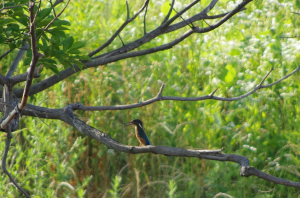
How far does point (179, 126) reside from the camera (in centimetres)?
377

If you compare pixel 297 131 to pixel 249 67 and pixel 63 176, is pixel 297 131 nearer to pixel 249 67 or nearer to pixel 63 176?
pixel 249 67

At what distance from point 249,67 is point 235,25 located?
4.35ft

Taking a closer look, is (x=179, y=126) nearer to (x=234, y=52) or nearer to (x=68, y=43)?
(x=234, y=52)

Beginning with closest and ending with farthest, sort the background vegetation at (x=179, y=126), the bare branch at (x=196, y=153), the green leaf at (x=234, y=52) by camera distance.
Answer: the bare branch at (x=196, y=153) → the background vegetation at (x=179, y=126) → the green leaf at (x=234, y=52)

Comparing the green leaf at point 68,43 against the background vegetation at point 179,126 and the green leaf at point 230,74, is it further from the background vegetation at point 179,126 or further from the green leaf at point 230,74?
the green leaf at point 230,74

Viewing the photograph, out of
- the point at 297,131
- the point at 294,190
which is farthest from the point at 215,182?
the point at 297,131

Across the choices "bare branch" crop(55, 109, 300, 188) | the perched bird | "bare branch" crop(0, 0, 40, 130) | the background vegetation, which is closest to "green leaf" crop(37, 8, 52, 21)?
"bare branch" crop(0, 0, 40, 130)

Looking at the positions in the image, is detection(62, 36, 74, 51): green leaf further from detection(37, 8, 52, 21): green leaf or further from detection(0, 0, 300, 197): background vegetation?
detection(0, 0, 300, 197): background vegetation

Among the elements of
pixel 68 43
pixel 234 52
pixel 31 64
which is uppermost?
pixel 234 52

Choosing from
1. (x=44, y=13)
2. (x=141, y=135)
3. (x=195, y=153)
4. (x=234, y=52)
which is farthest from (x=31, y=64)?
(x=234, y=52)

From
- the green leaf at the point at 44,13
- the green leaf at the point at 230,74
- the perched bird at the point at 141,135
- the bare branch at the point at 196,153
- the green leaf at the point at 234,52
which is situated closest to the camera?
the bare branch at the point at 196,153

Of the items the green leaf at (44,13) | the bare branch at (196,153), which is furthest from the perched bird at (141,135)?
the green leaf at (44,13)

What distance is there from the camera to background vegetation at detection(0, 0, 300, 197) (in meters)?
3.21

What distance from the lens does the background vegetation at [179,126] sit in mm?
3213
